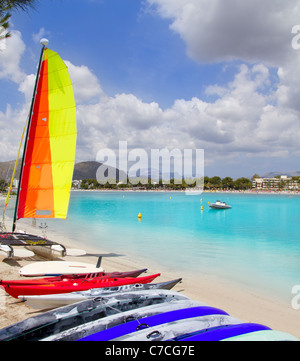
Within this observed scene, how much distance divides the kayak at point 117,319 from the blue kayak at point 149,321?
11cm

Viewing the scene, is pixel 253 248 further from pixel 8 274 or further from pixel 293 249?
pixel 8 274

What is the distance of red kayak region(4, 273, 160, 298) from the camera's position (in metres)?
Answer: 7.00

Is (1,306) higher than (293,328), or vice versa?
(1,306)

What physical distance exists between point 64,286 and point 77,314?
125 inches

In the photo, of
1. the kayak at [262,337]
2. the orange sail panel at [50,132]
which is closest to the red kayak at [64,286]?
the kayak at [262,337]

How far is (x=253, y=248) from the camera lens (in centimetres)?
1986

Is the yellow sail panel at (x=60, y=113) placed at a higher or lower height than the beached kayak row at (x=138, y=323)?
higher

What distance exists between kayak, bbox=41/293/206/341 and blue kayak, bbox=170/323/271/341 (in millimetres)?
712

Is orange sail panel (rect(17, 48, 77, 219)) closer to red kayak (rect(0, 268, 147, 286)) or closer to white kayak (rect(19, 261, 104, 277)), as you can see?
white kayak (rect(19, 261, 104, 277))

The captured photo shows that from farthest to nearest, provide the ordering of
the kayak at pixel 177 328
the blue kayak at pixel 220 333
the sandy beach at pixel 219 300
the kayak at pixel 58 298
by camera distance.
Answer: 1. the sandy beach at pixel 219 300
2. the kayak at pixel 58 298
3. the blue kayak at pixel 220 333
4. the kayak at pixel 177 328

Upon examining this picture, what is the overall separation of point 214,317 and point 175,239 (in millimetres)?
18445

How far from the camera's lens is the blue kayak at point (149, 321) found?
395cm

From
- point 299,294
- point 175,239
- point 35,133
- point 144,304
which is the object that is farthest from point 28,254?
point 175,239

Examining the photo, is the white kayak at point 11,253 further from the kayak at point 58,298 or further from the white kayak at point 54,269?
the kayak at point 58,298
